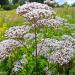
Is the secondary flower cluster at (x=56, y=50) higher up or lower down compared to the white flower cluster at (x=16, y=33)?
lower down

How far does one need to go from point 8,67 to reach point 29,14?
13.0 feet

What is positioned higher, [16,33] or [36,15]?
[36,15]

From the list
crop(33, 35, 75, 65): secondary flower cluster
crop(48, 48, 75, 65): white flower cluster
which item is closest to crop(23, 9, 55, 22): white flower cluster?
crop(33, 35, 75, 65): secondary flower cluster

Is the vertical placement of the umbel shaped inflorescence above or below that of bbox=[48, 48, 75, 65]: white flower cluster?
above

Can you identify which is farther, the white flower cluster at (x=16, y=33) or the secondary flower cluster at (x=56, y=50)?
the white flower cluster at (x=16, y=33)

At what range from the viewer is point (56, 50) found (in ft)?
18.9

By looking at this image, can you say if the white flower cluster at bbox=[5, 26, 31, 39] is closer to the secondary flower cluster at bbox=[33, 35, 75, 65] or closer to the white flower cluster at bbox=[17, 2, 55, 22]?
the white flower cluster at bbox=[17, 2, 55, 22]

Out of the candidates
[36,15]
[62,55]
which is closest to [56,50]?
[62,55]

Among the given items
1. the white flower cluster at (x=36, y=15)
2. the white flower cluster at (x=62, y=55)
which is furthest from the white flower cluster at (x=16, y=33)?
the white flower cluster at (x=62, y=55)

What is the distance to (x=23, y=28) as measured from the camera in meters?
5.88

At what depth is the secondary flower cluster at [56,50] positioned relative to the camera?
18.3 ft

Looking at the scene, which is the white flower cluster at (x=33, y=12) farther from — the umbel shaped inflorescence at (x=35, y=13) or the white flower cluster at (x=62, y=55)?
the white flower cluster at (x=62, y=55)

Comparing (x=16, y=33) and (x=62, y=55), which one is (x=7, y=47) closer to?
(x=16, y=33)

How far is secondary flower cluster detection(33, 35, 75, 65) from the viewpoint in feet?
18.3
